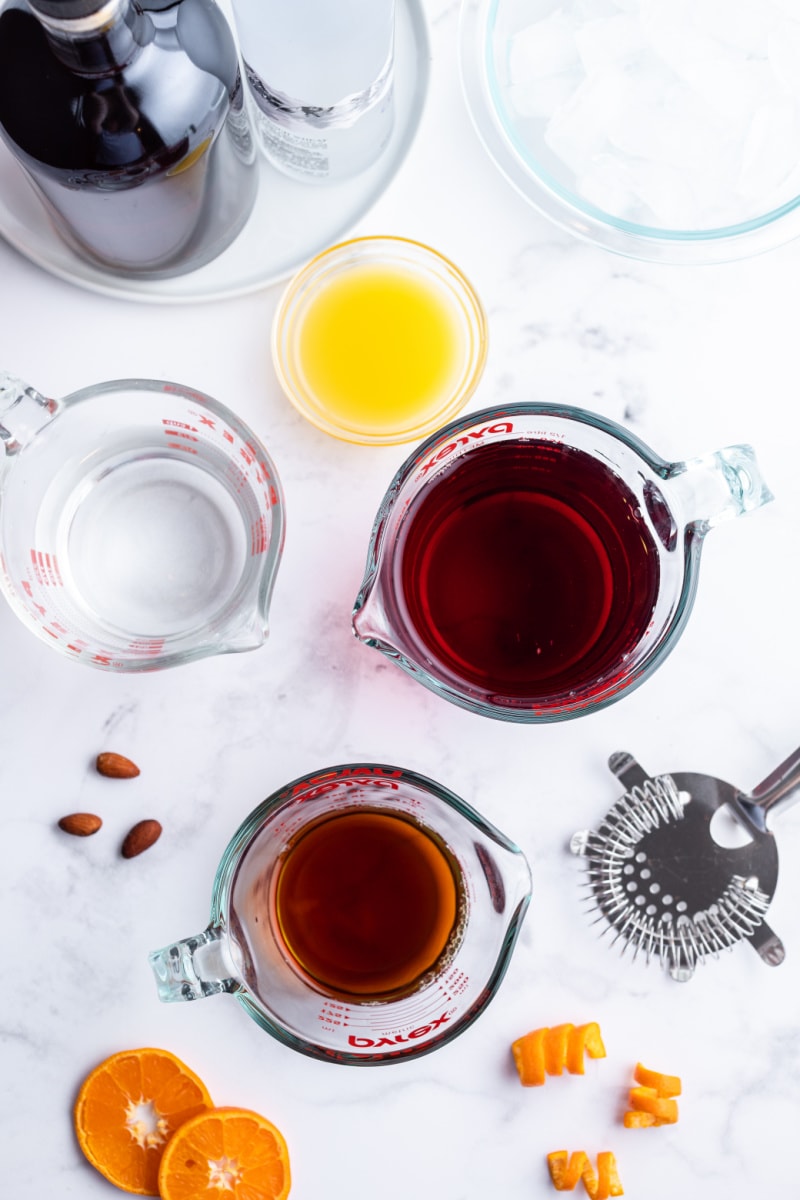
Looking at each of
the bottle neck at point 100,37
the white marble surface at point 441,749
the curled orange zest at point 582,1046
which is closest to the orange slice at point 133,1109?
the white marble surface at point 441,749

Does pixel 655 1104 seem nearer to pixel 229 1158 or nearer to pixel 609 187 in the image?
pixel 229 1158

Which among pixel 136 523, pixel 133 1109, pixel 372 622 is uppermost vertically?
pixel 372 622

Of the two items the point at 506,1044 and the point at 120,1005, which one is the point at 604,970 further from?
the point at 120,1005

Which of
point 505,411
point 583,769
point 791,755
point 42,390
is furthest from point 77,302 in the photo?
point 791,755

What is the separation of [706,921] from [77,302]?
1026 millimetres

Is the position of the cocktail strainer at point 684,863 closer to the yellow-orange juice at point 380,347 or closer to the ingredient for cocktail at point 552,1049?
the ingredient for cocktail at point 552,1049

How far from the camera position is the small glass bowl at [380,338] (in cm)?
113

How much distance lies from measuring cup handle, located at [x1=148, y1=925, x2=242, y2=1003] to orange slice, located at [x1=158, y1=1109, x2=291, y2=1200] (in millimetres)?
261

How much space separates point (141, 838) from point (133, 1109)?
32cm

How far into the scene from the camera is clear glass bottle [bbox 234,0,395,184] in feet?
3.14

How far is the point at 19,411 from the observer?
975 mm

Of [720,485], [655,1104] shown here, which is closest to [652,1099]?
[655,1104]

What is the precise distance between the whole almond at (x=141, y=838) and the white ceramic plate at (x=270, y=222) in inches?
23.5

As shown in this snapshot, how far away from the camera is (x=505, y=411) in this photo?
3.12 ft
